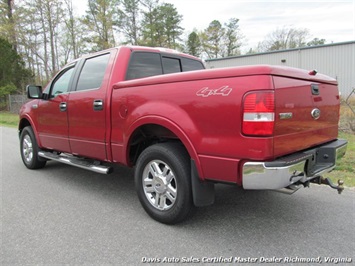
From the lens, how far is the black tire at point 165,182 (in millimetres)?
3039

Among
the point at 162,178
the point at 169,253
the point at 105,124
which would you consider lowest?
the point at 169,253

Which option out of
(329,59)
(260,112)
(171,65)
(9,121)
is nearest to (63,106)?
(171,65)

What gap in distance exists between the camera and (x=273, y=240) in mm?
2918

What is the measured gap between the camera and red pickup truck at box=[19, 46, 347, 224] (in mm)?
2494

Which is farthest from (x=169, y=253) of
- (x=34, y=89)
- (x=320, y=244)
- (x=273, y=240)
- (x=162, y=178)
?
(x=34, y=89)

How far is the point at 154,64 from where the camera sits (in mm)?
4367

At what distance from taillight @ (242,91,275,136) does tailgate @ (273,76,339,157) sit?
7 cm

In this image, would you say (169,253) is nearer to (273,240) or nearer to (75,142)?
(273,240)

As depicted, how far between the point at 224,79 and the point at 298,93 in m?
0.73

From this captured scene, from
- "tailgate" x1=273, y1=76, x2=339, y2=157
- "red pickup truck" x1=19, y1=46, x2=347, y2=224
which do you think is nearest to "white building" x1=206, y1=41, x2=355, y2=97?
"tailgate" x1=273, y1=76, x2=339, y2=157

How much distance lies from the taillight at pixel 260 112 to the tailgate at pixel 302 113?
0.07 m

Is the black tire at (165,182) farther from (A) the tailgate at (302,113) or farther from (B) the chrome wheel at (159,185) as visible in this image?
(A) the tailgate at (302,113)

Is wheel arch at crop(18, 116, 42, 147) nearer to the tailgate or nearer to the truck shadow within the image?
the truck shadow

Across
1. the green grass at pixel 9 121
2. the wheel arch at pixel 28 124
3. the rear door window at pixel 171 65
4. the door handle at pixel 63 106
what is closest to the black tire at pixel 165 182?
the rear door window at pixel 171 65
